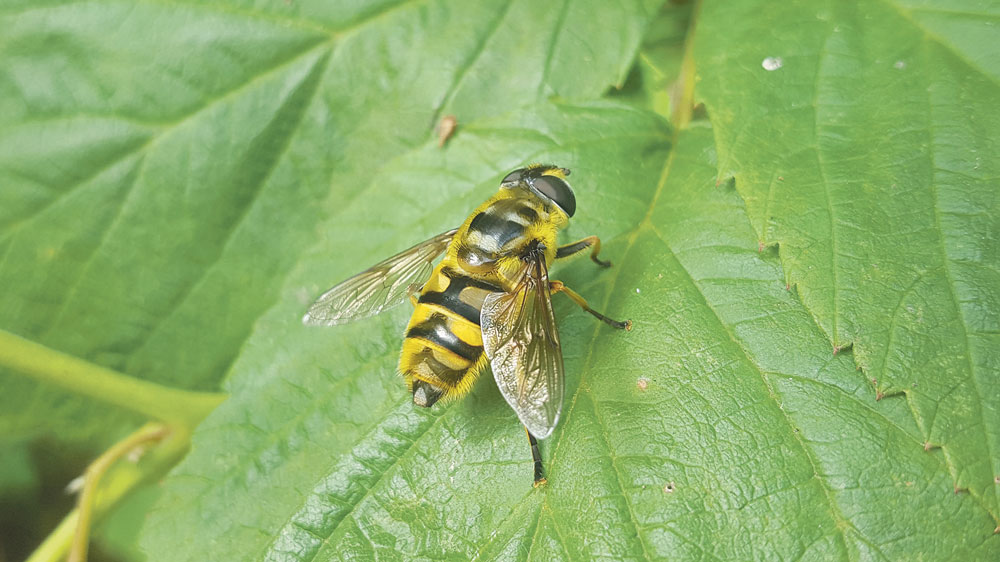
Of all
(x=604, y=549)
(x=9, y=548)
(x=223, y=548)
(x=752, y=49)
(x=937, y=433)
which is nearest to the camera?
(x=937, y=433)

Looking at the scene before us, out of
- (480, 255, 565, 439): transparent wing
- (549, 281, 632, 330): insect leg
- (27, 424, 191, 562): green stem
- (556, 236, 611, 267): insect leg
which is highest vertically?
(480, 255, 565, 439): transparent wing

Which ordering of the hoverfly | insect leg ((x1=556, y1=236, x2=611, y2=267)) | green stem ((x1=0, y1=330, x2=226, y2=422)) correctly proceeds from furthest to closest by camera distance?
green stem ((x1=0, y1=330, x2=226, y2=422)) < insect leg ((x1=556, y1=236, x2=611, y2=267)) < the hoverfly

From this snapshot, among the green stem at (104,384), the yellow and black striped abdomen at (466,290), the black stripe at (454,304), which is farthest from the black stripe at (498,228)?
the green stem at (104,384)

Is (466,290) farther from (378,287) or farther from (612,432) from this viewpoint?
(612,432)

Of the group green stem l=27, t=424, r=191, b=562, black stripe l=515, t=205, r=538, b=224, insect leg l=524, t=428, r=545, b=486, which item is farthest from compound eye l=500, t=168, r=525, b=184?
green stem l=27, t=424, r=191, b=562

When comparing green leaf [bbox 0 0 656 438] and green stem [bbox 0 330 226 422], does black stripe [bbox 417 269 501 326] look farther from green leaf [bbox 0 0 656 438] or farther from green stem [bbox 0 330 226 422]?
green stem [bbox 0 330 226 422]

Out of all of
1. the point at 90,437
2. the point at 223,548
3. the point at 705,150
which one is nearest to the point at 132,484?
the point at 90,437

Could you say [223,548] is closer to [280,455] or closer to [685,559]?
[280,455]

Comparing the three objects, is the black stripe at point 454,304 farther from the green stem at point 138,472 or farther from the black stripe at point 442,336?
the green stem at point 138,472
